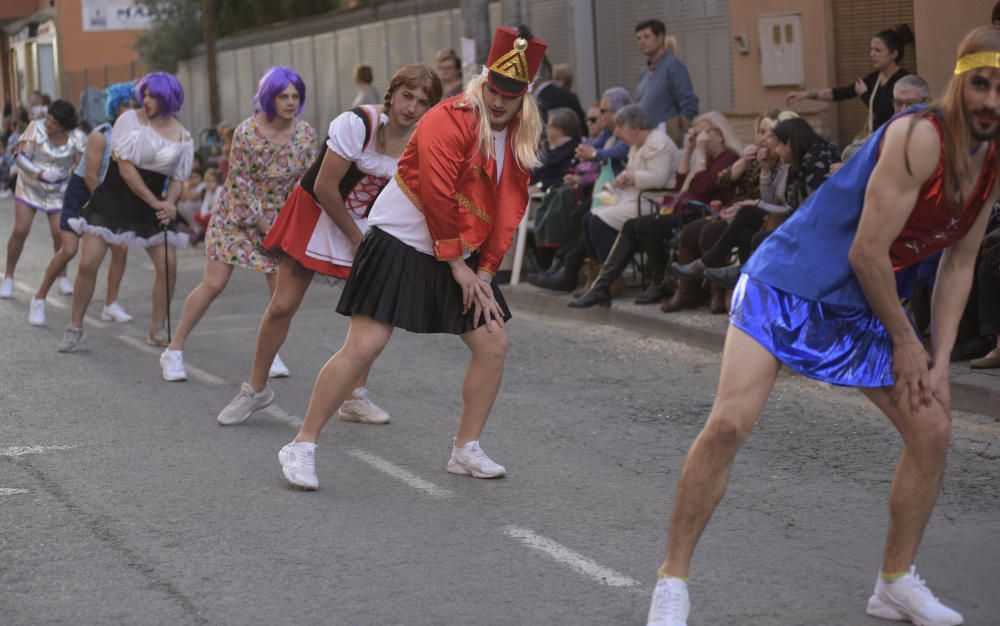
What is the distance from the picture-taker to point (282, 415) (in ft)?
26.5

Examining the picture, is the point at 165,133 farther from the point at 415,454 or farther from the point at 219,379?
the point at 415,454

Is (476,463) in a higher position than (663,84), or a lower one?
lower

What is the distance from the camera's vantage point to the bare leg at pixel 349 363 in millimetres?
6180

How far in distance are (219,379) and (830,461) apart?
4053 mm

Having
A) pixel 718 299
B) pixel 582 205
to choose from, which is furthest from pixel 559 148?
pixel 718 299

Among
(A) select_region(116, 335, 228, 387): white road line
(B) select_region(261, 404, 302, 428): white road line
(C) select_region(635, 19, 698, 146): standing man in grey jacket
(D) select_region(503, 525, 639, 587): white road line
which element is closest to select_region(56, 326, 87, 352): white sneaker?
(A) select_region(116, 335, 228, 387): white road line

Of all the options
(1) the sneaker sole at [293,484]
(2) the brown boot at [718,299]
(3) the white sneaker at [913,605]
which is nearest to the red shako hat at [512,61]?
(1) the sneaker sole at [293,484]

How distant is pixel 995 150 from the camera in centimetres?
425

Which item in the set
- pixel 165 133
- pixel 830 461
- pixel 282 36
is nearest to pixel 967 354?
pixel 830 461

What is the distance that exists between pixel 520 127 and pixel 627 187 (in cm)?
611

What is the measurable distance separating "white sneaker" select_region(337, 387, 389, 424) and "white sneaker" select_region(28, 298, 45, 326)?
494 centimetres

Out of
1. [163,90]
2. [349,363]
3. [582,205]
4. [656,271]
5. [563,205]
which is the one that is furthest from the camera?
[563,205]

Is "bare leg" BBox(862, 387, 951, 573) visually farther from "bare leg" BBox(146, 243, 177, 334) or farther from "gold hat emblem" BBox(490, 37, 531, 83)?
"bare leg" BBox(146, 243, 177, 334)

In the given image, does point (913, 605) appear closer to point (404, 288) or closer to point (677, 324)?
point (404, 288)
